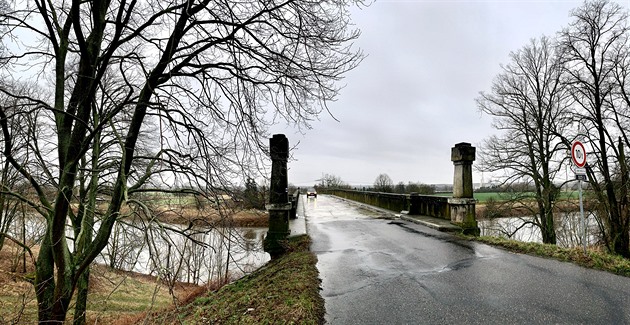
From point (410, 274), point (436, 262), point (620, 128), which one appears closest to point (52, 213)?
point (410, 274)

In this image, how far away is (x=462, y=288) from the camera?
5254mm

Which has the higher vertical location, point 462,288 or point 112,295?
point 462,288

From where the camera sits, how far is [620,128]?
53.0ft

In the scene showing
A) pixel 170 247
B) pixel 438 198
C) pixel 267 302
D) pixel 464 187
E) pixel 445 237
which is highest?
pixel 464 187

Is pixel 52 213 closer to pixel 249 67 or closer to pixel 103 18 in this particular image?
pixel 103 18

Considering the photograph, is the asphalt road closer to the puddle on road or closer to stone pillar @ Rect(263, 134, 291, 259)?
the puddle on road

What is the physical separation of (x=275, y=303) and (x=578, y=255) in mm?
5946

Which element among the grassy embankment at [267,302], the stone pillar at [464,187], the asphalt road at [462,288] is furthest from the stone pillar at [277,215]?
the stone pillar at [464,187]

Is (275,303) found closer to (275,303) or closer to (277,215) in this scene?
(275,303)

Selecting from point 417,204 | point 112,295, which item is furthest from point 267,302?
point 112,295

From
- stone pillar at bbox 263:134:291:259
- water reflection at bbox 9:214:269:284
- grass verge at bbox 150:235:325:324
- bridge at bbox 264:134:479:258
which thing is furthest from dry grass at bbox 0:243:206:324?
grass verge at bbox 150:235:325:324

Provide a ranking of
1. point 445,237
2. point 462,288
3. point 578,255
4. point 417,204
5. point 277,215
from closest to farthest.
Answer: point 462,288
point 578,255
point 445,237
point 277,215
point 417,204

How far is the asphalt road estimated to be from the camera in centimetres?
419

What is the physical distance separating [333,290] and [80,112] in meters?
6.30
